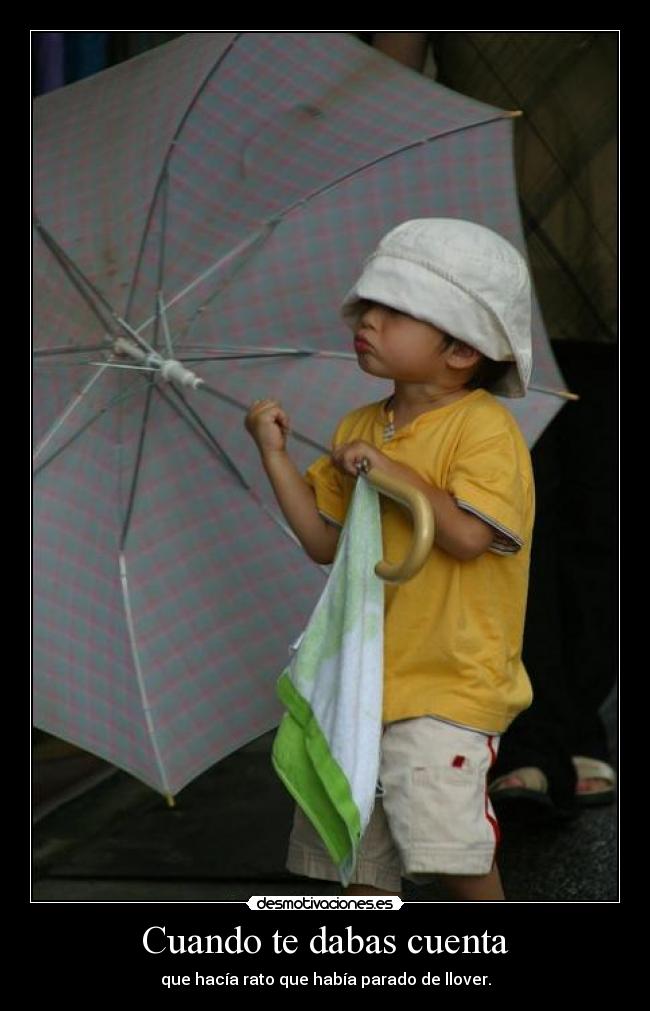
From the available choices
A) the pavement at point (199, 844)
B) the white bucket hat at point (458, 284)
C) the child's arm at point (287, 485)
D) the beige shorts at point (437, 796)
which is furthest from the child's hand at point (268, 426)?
the pavement at point (199, 844)

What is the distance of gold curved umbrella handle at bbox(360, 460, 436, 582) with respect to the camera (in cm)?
226

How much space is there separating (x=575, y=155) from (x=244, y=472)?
1219 millimetres

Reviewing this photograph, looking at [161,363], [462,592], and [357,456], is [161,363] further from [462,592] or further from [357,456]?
[462,592]

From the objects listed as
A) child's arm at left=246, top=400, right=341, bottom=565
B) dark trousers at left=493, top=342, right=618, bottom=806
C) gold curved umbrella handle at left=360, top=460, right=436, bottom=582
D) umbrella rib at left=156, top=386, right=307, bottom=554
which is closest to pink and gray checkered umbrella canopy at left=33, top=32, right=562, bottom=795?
umbrella rib at left=156, top=386, right=307, bottom=554

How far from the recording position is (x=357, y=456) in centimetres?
240

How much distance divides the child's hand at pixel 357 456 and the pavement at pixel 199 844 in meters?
1.02

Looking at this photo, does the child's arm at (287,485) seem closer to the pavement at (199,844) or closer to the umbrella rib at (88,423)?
the umbrella rib at (88,423)

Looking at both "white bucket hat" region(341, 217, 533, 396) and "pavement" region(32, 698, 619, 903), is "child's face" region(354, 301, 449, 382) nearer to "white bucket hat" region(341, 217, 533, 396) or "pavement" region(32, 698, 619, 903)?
"white bucket hat" region(341, 217, 533, 396)

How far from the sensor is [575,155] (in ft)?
11.7

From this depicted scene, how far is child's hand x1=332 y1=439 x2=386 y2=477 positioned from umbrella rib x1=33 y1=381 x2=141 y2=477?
20.7 inches

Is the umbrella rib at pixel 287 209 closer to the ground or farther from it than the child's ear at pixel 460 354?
farther from it

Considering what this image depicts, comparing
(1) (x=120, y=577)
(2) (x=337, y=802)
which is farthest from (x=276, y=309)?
(2) (x=337, y=802)

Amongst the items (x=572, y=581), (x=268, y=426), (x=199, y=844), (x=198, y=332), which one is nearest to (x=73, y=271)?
(x=198, y=332)

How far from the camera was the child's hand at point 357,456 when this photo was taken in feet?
7.85
